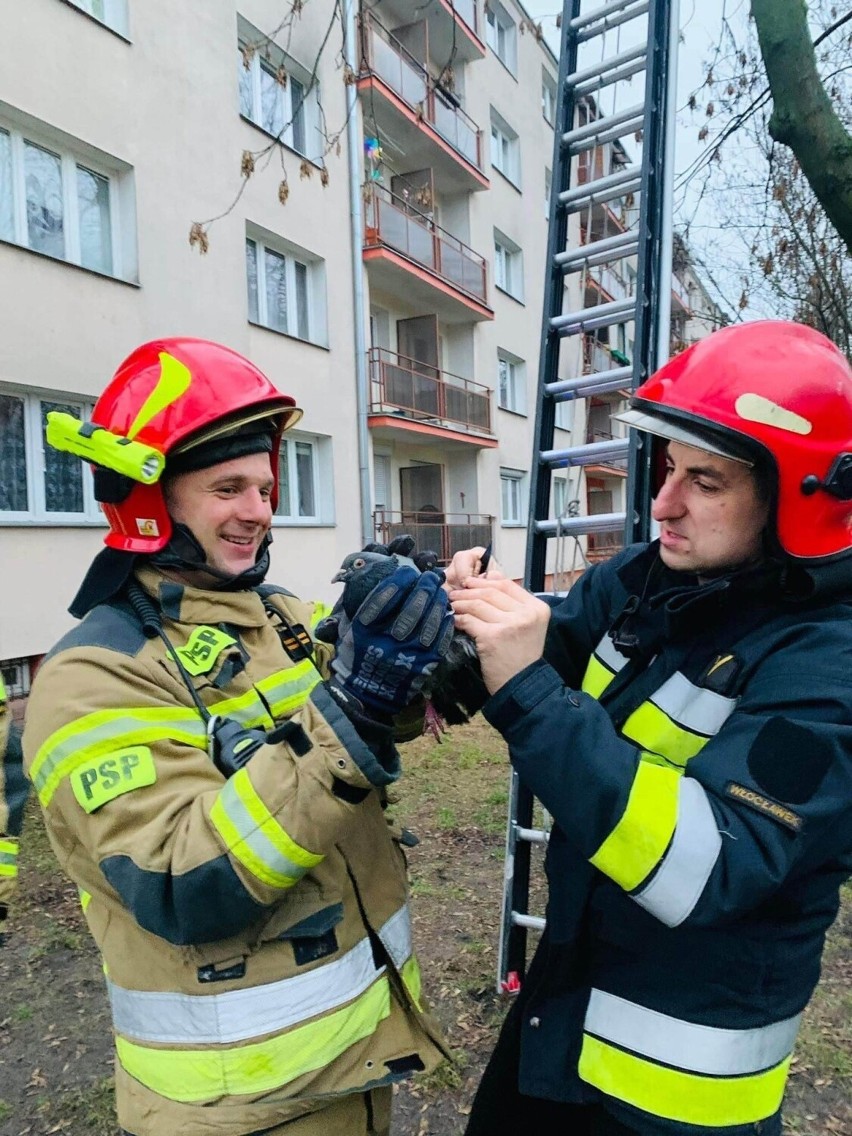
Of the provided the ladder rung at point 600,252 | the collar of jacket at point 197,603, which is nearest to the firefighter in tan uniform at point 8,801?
the collar of jacket at point 197,603

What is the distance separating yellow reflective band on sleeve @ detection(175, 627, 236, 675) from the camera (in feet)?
4.71

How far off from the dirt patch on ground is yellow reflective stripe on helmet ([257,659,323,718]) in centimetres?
81

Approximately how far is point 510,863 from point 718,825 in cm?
199

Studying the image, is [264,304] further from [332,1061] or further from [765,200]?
[332,1061]

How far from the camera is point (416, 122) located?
39.3 feet

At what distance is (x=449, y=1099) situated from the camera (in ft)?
8.79

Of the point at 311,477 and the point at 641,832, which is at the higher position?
the point at 311,477

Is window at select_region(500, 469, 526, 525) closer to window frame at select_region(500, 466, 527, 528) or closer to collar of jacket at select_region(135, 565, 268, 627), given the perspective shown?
window frame at select_region(500, 466, 527, 528)

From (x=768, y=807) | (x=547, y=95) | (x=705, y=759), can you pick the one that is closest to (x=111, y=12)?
(x=705, y=759)

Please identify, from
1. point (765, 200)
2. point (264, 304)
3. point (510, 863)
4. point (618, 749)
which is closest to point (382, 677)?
point (618, 749)

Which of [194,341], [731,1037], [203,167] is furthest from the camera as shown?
[203,167]

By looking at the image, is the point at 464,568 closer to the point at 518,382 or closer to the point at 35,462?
the point at 35,462

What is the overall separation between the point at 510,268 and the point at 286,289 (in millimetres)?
8669

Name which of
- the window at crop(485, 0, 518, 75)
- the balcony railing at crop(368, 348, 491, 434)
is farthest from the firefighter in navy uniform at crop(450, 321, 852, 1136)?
the window at crop(485, 0, 518, 75)
